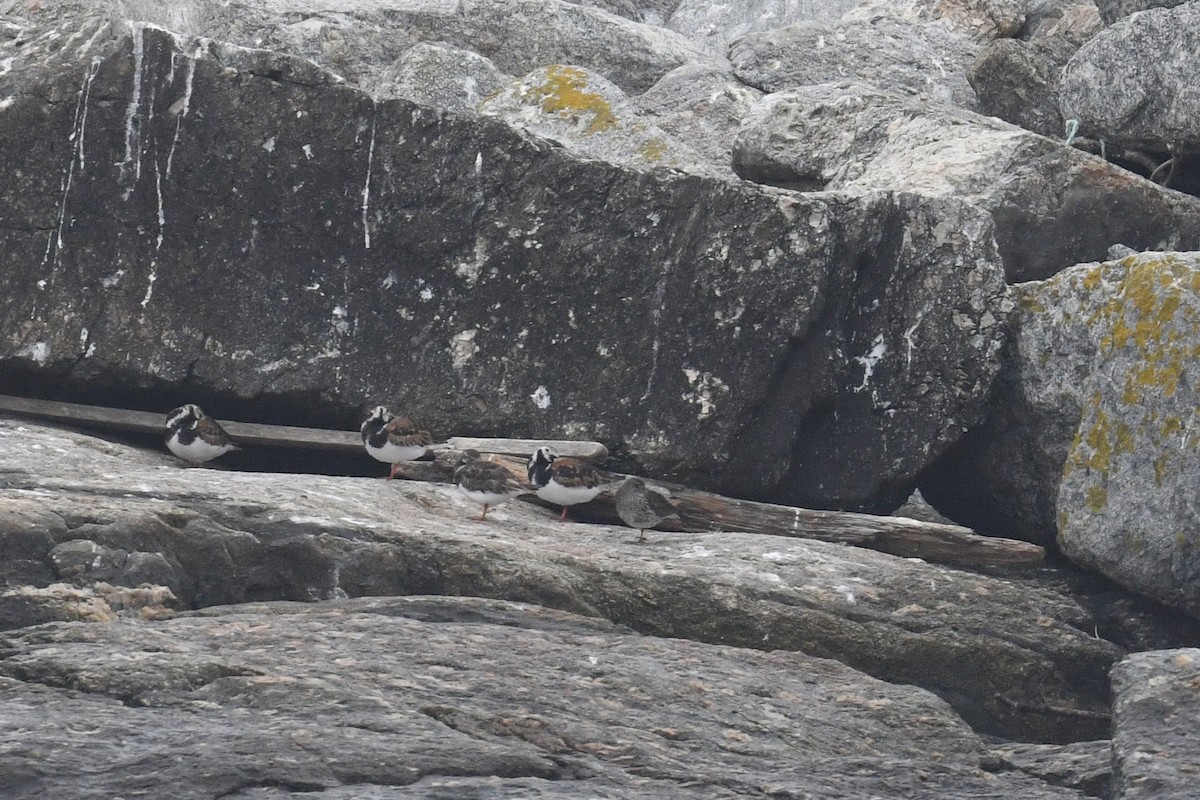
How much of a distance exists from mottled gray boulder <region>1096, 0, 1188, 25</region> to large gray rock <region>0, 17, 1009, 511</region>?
21.2 ft

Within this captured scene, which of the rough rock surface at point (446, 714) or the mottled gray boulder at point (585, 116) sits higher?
the mottled gray boulder at point (585, 116)

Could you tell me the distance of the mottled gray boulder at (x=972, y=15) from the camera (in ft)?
70.6

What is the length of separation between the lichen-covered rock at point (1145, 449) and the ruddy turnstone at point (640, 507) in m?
2.76

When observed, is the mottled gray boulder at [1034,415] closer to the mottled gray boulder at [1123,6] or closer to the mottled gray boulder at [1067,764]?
the mottled gray boulder at [1067,764]

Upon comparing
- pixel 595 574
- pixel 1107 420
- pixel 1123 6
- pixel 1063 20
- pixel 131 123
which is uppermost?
pixel 1063 20

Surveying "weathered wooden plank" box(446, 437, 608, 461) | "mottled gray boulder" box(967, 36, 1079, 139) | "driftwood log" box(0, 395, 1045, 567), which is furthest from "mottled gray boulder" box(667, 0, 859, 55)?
"driftwood log" box(0, 395, 1045, 567)

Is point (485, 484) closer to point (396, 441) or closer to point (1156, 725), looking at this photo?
point (396, 441)

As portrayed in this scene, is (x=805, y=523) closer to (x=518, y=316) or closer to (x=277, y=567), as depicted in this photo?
(x=518, y=316)

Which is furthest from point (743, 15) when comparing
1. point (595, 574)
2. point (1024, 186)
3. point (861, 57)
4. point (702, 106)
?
point (595, 574)

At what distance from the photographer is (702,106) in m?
18.3

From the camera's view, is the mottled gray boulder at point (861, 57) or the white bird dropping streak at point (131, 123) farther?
the mottled gray boulder at point (861, 57)

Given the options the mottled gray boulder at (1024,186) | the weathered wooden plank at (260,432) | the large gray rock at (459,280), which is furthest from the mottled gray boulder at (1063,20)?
the weathered wooden plank at (260,432)

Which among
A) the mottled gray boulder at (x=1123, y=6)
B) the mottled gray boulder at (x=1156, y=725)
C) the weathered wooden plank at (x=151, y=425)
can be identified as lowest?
the mottled gray boulder at (x=1156, y=725)

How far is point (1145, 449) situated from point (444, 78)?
31.2 feet
